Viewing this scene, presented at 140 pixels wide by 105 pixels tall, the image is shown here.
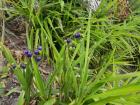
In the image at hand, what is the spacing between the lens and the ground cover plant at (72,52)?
7.26ft

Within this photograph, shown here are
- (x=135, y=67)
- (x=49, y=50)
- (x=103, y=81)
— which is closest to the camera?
(x=103, y=81)

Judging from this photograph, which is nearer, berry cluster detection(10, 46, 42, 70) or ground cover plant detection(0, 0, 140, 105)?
berry cluster detection(10, 46, 42, 70)

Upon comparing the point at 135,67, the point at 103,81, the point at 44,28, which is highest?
the point at 44,28

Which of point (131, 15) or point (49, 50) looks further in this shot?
point (131, 15)

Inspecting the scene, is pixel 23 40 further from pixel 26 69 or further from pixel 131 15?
pixel 131 15

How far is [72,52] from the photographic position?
273 cm

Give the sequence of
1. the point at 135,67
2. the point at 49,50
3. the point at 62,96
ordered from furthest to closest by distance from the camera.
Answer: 1. the point at 135,67
2. the point at 49,50
3. the point at 62,96

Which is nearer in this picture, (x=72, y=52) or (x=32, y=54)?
(x=32, y=54)

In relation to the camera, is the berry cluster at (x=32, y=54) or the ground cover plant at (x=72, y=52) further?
the ground cover plant at (x=72, y=52)

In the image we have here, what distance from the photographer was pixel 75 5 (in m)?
3.49

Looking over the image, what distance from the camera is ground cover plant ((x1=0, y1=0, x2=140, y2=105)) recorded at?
7.26ft

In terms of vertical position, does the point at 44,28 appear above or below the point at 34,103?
above

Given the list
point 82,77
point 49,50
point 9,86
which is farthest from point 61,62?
point 49,50

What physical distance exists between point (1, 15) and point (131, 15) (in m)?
1.35
